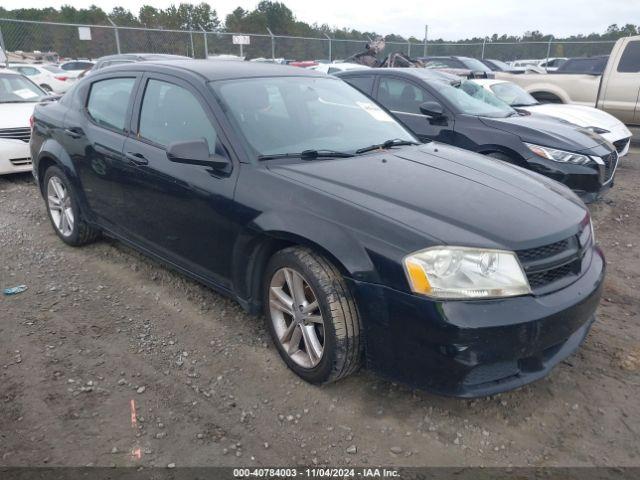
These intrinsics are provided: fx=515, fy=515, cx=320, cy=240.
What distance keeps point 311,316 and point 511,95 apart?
271 inches

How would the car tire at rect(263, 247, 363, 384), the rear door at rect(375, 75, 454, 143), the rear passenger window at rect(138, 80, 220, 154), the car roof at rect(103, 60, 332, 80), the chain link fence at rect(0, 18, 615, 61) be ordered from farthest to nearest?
the chain link fence at rect(0, 18, 615, 61) < the rear door at rect(375, 75, 454, 143) < the car roof at rect(103, 60, 332, 80) < the rear passenger window at rect(138, 80, 220, 154) < the car tire at rect(263, 247, 363, 384)

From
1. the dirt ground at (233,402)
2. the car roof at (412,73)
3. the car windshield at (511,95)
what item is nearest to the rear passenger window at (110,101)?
the dirt ground at (233,402)

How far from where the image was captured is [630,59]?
31.9 ft

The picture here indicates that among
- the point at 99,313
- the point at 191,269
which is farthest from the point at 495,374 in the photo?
the point at 99,313

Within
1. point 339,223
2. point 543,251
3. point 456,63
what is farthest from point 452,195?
point 456,63

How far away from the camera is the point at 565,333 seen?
245cm

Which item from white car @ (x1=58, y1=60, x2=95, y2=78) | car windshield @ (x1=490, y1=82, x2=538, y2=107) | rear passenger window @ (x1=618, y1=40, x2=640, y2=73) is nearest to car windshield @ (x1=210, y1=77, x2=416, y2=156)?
car windshield @ (x1=490, y1=82, x2=538, y2=107)

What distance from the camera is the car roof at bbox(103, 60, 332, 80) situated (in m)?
3.44

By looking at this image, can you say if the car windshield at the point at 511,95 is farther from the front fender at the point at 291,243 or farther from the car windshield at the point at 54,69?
the car windshield at the point at 54,69

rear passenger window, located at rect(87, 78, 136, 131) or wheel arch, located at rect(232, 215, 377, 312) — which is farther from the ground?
rear passenger window, located at rect(87, 78, 136, 131)

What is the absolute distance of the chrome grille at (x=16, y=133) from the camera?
22.3 feet

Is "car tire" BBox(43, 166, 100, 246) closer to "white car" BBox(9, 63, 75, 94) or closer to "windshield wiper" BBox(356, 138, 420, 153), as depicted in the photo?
"windshield wiper" BBox(356, 138, 420, 153)

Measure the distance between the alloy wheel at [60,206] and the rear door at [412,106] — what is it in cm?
349

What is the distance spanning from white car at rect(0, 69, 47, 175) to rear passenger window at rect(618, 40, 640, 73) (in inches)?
403
